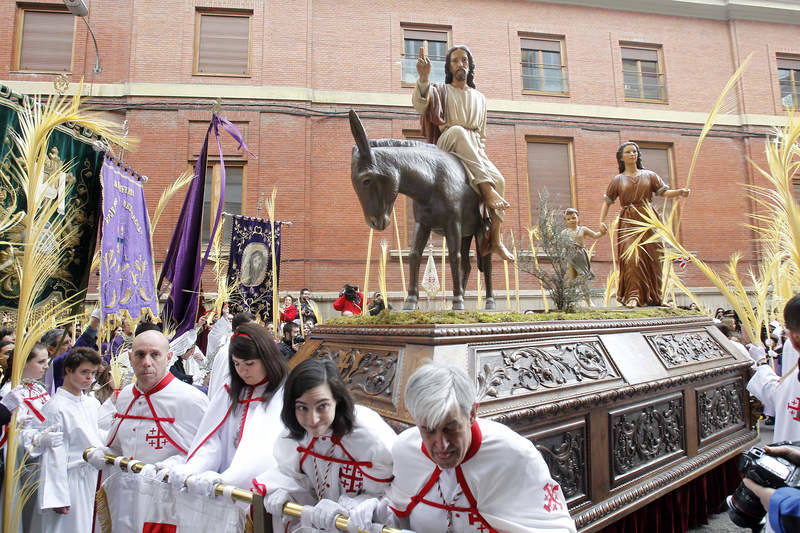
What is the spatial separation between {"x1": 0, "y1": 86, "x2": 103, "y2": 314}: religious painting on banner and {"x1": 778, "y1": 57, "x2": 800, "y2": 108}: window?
54.3 feet

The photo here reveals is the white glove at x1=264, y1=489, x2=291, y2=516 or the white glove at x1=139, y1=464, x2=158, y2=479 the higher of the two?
the white glove at x1=139, y1=464, x2=158, y2=479

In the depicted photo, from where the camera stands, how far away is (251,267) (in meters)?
7.36

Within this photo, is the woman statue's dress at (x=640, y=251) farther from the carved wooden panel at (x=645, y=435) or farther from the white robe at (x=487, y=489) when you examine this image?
the white robe at (x=487, y=489)

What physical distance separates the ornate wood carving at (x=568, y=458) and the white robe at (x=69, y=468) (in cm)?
257

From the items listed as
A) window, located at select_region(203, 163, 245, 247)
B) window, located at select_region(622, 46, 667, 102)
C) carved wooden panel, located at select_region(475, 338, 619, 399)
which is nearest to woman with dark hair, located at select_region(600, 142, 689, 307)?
carved wooden panel, located at select_region(475, 338, 619, 399)

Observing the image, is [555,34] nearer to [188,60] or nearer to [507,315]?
[188,60]

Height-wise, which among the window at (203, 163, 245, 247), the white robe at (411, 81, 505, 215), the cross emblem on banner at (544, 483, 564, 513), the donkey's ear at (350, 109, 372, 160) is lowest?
the cross emblem on banner at (544, 483, 564, 513)

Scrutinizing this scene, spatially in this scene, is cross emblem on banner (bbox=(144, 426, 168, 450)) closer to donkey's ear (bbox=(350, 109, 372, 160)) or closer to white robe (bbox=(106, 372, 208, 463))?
white robe (bbox=(106, 372, 208, 463))

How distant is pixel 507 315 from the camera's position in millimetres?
2930

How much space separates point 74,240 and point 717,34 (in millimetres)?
16143

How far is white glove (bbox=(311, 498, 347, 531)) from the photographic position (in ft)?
4.83

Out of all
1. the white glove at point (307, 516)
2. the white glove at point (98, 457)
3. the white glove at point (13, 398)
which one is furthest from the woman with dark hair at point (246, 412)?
the white glove at point (13, 398)

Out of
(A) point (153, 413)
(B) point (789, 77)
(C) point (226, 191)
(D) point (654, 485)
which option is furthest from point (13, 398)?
(B) point (789, 77)

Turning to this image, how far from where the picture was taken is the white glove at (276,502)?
161 centimetres
